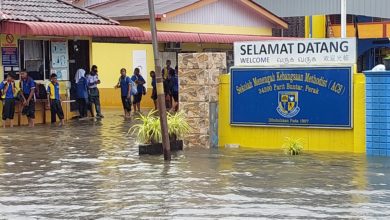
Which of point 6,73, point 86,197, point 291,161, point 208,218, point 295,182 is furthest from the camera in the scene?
point 6,73

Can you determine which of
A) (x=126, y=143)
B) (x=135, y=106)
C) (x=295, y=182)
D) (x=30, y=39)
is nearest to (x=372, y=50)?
(x=135, y=106)

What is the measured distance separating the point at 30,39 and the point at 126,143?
777cm

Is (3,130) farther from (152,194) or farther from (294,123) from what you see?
(152,194)

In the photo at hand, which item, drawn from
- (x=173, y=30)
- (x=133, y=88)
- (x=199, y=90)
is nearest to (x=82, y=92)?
(x=133, y=88)

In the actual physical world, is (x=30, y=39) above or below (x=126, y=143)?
above

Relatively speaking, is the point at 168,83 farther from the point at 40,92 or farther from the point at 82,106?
the point at 40,92

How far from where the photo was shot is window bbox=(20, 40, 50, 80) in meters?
22.7

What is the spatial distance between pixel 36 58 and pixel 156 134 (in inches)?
387

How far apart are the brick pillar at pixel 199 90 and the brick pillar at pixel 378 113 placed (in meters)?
3.26

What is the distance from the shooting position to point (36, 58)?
2308 centimetres

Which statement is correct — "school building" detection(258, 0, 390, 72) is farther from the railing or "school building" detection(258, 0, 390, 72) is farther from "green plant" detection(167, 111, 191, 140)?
"green plant" detection(167, 111, 191, 140)

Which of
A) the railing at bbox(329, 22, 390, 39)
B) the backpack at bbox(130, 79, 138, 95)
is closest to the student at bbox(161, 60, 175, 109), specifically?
the backpack at bbox(130, 79, 138, 95)

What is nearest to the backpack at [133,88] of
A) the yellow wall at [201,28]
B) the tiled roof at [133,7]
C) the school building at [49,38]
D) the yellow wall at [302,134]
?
the school building at [49,38]

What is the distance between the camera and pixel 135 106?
89.9 feet
